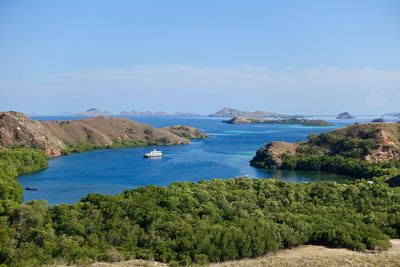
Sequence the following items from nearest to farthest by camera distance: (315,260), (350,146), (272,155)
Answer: (315,260) → (272,155) → (350,146)

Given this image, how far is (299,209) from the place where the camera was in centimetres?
3384

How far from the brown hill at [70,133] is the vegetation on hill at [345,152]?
44.4 m

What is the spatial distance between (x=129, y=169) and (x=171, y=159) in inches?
662

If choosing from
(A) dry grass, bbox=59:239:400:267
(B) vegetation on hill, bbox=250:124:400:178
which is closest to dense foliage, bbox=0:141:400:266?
(A) dry grass, bbox=59:239:400:267

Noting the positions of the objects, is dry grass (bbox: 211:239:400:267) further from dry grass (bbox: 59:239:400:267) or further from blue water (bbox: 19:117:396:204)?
blue water (bbox: 19:117:396:204)

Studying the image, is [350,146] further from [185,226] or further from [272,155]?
[185,226]

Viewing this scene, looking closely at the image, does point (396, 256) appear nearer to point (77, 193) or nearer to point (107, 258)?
point (107, 258)

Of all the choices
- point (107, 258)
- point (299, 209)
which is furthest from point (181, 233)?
point (299, 209)

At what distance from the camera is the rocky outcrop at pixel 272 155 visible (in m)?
85.1

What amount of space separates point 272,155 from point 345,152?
42.7 ft

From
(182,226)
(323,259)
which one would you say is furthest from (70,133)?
(323,259)

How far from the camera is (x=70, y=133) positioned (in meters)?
121

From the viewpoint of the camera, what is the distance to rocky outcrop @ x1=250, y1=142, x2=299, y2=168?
85062 mm

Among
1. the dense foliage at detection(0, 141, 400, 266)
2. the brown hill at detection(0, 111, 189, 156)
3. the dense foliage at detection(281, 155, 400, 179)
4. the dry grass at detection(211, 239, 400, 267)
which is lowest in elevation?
the dense foliage at detection(281, 155, 400, 179)
